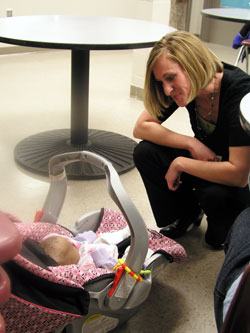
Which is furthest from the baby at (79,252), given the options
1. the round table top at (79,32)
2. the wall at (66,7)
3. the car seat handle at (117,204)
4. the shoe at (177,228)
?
the wall at (66,7)

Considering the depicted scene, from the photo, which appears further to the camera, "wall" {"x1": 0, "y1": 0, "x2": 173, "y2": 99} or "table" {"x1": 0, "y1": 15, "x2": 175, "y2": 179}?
"wall" {"x1": 0, "y1": 0, "x2": 173, "y2": 99}

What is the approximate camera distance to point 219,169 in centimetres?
154

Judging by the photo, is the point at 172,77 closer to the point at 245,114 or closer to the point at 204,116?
the point at 204,116

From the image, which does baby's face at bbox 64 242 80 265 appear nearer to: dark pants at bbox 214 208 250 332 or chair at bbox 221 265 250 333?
dark pants at bbox 214 208 250 332

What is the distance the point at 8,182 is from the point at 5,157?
33 centimetres

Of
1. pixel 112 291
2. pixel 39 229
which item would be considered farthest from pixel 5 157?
pixel 112 291

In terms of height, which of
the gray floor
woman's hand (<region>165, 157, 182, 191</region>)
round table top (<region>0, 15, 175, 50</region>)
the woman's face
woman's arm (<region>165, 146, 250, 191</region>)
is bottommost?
the gray floor

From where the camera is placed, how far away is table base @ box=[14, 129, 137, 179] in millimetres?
2455

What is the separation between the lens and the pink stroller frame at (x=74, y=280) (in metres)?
1.00

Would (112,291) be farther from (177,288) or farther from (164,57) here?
(164,57)

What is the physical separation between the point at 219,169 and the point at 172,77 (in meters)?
0.37

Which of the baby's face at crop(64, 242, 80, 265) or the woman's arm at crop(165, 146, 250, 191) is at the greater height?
the woman's arm at crop(165, 146, 250, 191)

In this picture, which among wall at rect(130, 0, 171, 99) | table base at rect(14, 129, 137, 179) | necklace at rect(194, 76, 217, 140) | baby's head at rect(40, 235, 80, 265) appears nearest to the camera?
baby's head at rect(40, 235, 80, 265)

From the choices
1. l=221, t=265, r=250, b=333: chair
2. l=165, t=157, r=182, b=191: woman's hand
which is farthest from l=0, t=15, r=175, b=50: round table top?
l=221, t=265, r=250, b=333: chair
